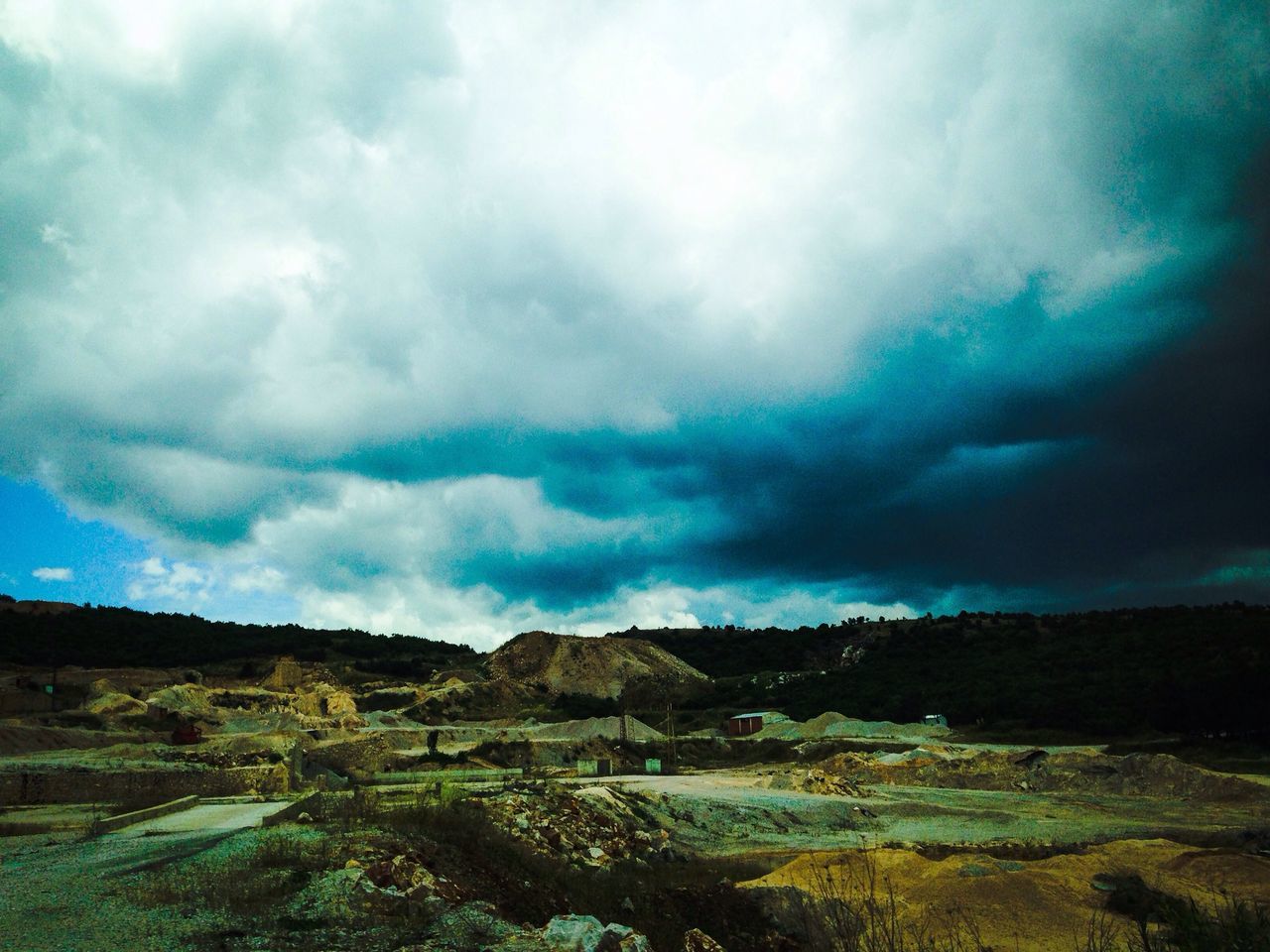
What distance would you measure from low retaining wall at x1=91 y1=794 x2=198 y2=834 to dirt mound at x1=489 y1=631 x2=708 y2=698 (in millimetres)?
78936

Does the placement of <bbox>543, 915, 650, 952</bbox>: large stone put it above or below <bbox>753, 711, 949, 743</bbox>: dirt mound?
above

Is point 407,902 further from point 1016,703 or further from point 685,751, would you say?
point 1016,703

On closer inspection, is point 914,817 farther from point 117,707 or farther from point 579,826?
point 117,707

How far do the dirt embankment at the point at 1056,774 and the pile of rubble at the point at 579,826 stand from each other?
1994 cm

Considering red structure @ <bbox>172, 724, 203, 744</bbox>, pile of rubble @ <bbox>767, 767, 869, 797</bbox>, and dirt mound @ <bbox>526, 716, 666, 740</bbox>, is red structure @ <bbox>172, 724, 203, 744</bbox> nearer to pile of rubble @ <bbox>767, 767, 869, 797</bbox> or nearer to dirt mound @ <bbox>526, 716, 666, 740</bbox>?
dirt mound @ <bbox>526, 716, 666, 740</bbox>

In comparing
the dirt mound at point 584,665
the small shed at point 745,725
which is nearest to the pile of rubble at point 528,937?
the small shed at point 745,725

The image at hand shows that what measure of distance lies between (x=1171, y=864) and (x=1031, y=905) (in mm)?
4697

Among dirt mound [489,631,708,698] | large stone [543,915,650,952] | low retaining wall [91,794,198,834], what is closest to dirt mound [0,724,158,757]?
low retaining wall [91,794,198,834]

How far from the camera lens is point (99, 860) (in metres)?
12.7

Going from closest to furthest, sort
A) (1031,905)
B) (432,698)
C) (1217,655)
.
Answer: (1031,905) → (1217,655) → (432,698)

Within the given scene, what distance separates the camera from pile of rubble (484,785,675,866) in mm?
19875

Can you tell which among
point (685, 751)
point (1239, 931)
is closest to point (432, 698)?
point (685, 751)

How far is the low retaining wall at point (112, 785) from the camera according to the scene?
83.3 feet

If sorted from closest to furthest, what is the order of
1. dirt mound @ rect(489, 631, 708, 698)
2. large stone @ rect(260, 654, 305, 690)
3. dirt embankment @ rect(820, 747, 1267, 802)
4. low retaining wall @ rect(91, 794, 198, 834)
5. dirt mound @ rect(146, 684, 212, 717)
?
1. low retaining wall @ rect(91, 794, 198, 834)
2. dirt embankment @ rect(820, 747, 1267, 802)
3. dirt mound @ rect(146, 684, 212, 717)
4. large stone @ rect(260, 654, 305, 690)
5. dirt mound @ rect(489, 631, 708, 698)
